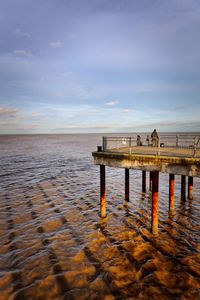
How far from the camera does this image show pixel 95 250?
10.3 m

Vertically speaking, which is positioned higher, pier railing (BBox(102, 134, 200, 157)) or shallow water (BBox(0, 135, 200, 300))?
pier railing (BBox(102, 134, 200, 157))

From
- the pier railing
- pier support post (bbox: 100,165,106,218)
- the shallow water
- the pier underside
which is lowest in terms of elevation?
the shallow water

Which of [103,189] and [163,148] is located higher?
[163,148]

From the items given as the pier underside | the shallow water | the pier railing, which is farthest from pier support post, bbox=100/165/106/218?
the pier railing

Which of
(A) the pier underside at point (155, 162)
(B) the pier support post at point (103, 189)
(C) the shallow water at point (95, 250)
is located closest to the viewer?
(C) the shallow water at point (95, 250)

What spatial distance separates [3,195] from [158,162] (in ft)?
51.1

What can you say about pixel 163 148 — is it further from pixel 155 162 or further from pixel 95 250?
pixel 95 250

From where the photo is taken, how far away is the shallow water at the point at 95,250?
7.96 m

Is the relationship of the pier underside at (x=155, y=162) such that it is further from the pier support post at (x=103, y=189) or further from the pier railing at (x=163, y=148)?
the pier support post at (x=103, y=189)

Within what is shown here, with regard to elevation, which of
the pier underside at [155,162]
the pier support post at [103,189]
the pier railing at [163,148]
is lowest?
the pier support post at [103,189]

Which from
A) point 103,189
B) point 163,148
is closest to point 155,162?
point 103,189

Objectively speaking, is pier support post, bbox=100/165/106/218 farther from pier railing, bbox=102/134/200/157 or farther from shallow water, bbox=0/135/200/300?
pier railing, bbox=102/134/200/157

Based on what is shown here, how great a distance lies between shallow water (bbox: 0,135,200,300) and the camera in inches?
314

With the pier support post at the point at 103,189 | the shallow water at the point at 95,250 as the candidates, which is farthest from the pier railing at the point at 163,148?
→ the shallow water at the point at 95,250
